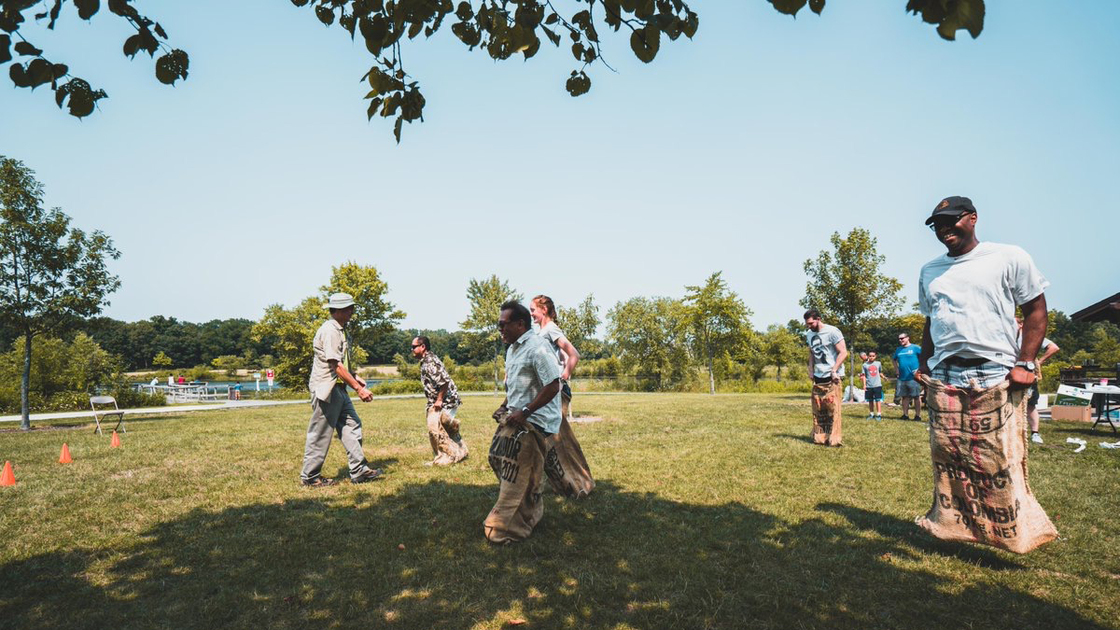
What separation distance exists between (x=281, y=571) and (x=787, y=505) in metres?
4.79

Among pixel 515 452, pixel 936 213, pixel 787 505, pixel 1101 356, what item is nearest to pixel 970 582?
pixel 787 505

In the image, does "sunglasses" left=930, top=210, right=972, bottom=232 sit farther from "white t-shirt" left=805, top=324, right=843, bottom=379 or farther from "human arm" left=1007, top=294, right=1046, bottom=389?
"white t-shirt" left=805, top=324, right=843, bottom=379

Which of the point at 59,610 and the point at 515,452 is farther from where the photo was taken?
the point at 515,452

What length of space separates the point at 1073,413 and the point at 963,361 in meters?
14.1

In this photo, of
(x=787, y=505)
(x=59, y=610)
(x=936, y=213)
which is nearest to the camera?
(x=59, y=610)

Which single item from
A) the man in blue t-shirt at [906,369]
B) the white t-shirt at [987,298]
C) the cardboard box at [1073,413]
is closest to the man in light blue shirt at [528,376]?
the white t-shirt at [987,298]

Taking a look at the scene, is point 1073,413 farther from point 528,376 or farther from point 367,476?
point 367,476

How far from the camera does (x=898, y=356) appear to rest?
13969 mm

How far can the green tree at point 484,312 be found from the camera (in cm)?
4717

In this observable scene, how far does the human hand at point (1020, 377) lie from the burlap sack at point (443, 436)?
666cm

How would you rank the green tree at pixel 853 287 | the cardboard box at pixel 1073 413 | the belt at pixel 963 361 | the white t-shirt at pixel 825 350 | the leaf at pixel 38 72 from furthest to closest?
the green tree at pixel 853 287 < the cardboard box at pixel 1073 413 < the white t-shirt at pixel 825 350 < the belt at pixel 963 361 < the leaf at pixel 38 72

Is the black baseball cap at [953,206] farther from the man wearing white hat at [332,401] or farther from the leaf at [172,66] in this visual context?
the man wearing white hat at [332,401]

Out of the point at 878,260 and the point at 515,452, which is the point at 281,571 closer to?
the point at 515,452

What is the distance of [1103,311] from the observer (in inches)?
572
